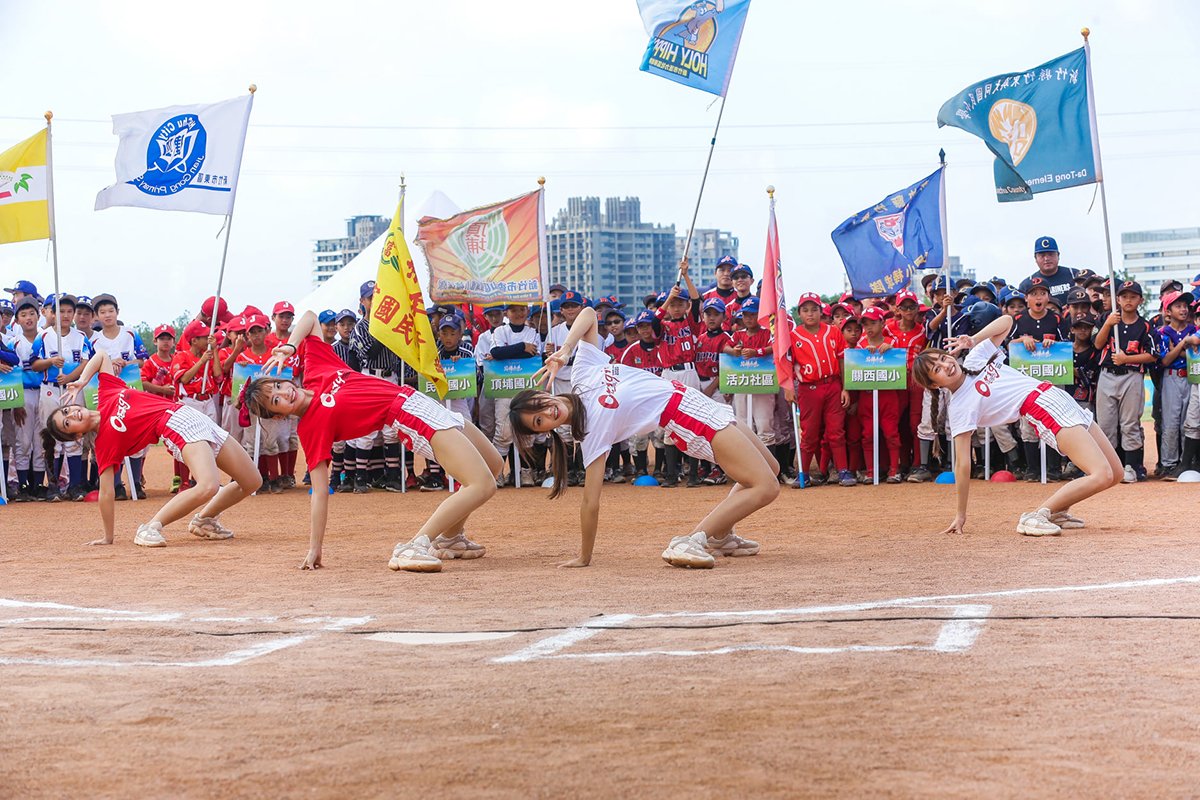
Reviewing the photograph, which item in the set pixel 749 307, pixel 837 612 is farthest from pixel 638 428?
pixel 749 307

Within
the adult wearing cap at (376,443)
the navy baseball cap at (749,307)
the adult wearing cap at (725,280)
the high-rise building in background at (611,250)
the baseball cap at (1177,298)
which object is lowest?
the adult wearing cap at (376,443)

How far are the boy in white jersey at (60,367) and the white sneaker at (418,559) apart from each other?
27.8 feet

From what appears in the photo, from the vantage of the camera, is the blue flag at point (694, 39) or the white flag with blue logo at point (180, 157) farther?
the white flag with blue logo at point (180, 157)

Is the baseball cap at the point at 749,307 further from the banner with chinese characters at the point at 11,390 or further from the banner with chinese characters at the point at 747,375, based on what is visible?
the banner with chinese characters at the point at 11,390

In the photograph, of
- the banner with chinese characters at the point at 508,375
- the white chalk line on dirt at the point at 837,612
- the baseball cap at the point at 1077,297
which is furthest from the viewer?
the banner with chinese characters at the point at 508,375

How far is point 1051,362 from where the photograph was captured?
14797 mm

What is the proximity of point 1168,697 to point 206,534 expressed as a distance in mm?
8826

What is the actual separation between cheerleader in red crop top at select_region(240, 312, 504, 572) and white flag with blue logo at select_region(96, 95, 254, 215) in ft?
21.8

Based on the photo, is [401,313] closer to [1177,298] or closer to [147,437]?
[147,437]

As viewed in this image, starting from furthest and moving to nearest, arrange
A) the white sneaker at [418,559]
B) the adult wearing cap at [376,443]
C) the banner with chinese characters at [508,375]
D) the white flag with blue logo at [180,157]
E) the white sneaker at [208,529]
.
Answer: the banner with chinese characters at [508,375]
the adult wearing cap at [376,443]
the white flag with blue logo at [180,157]
the white sneaker at [208,529]
the white sneaker at [418,559]

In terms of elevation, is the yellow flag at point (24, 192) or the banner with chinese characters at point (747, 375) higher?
the yellow flag at point (24, 192)

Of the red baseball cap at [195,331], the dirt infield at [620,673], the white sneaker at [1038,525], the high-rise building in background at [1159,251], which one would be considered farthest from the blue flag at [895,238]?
the high-rise building in background at [1159,251]

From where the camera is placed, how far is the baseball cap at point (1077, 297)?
15148mm

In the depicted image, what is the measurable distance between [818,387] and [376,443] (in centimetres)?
546
